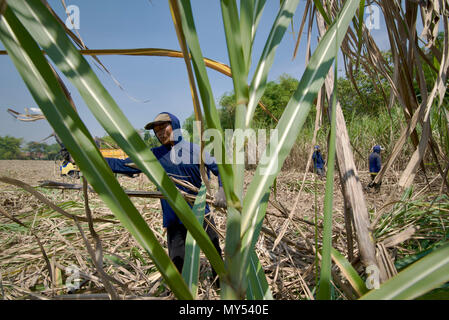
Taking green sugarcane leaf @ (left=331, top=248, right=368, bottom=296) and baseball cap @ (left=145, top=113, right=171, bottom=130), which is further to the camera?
baseball cap @ (left=145, top=113, right=171, bottom=130)

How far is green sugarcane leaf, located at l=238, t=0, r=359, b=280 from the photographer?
284 mm

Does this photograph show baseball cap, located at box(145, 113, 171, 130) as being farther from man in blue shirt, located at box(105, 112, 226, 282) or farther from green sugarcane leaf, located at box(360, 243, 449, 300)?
green sugarcane leaf, located at box(360, 243, 449, 300)

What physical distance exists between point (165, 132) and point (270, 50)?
4.17ft

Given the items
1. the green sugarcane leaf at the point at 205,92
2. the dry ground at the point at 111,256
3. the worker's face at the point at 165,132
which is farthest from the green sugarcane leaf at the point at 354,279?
the worker's face at the point at 165,132

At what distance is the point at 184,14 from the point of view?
0.25m

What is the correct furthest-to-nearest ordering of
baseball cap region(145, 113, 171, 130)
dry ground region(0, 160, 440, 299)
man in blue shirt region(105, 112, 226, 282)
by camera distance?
baseball cap region(145, 113, 171, 130) < man in blue shirt region(105, 112, 226, 282) < dry ground region(0, 160, 440, 299)

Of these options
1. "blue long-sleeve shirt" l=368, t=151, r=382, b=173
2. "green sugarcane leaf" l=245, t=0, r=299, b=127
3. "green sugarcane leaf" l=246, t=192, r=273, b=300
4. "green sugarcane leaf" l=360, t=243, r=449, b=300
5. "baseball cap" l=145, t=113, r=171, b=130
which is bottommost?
"green sugarcane leaf" l=246, t=192, r=273, b=300

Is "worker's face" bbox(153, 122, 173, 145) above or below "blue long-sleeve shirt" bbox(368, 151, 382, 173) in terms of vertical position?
above

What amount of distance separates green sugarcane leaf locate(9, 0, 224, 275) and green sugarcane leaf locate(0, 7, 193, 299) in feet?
0.05

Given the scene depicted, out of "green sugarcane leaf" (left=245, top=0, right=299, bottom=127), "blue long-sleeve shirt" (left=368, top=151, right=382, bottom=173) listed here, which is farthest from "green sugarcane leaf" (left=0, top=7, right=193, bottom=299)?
"blue long-sleeve shirt" (left=368, top=151, right=382, bottom=173)

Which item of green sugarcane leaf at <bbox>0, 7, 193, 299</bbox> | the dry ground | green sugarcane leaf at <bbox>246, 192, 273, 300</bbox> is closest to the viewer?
green sugarcane leaf at <bbox>0, 7, 193, 299</bbox>

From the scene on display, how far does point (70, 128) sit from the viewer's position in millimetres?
228

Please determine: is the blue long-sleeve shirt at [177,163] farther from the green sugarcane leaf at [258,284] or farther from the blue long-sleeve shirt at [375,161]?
the blue long-sleeve shirt at [375,161]
